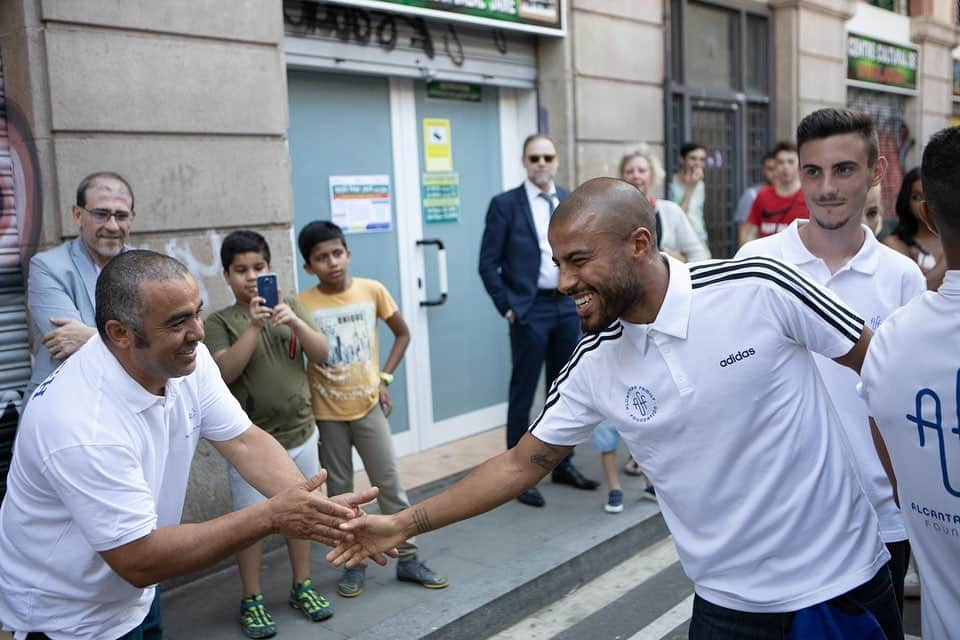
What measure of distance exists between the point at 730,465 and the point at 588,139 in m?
5.97

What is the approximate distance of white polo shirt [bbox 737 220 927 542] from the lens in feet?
10.0

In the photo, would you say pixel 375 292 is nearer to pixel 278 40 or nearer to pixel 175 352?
pixel 278 40

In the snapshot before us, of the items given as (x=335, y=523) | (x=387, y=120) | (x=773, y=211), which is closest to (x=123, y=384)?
(x=335, y=523)

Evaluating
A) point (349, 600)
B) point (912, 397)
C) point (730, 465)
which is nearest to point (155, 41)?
point (349, 600)

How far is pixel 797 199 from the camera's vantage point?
7.36 m

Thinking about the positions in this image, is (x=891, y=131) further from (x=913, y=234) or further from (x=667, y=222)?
(x=913, y=234)

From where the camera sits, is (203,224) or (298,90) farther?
(298,90)

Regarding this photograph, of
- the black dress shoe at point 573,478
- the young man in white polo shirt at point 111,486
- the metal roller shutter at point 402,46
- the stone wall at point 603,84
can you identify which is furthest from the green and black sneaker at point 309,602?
the stone wall at point 603,84

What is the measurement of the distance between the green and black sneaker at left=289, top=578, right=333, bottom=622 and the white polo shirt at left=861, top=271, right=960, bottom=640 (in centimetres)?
298

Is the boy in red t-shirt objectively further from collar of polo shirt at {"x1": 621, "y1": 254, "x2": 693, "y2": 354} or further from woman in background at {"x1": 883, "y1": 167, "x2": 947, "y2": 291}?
collar of polo shirt at {"x1": 621, "y1": 254, "x2": 693, "y2": 354}

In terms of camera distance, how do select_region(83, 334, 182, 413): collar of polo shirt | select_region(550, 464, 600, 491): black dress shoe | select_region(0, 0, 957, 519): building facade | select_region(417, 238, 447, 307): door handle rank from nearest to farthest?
select_region(83, 334, 182, 413): collar of polo shirt < select_region(0, 0, 957, 519): building facade < select_region(550, 464, 600, 491): black dress shoe < select_region(417, 238, 447, 307): door handle

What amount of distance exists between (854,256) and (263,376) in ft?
8.89

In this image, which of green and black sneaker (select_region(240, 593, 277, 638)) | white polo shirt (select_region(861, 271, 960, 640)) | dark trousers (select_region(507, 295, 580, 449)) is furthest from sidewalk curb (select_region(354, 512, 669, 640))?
white polo shirt (select_region(861, 271, 960, 640))

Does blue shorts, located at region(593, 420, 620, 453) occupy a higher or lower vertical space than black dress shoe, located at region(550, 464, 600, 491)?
higher
